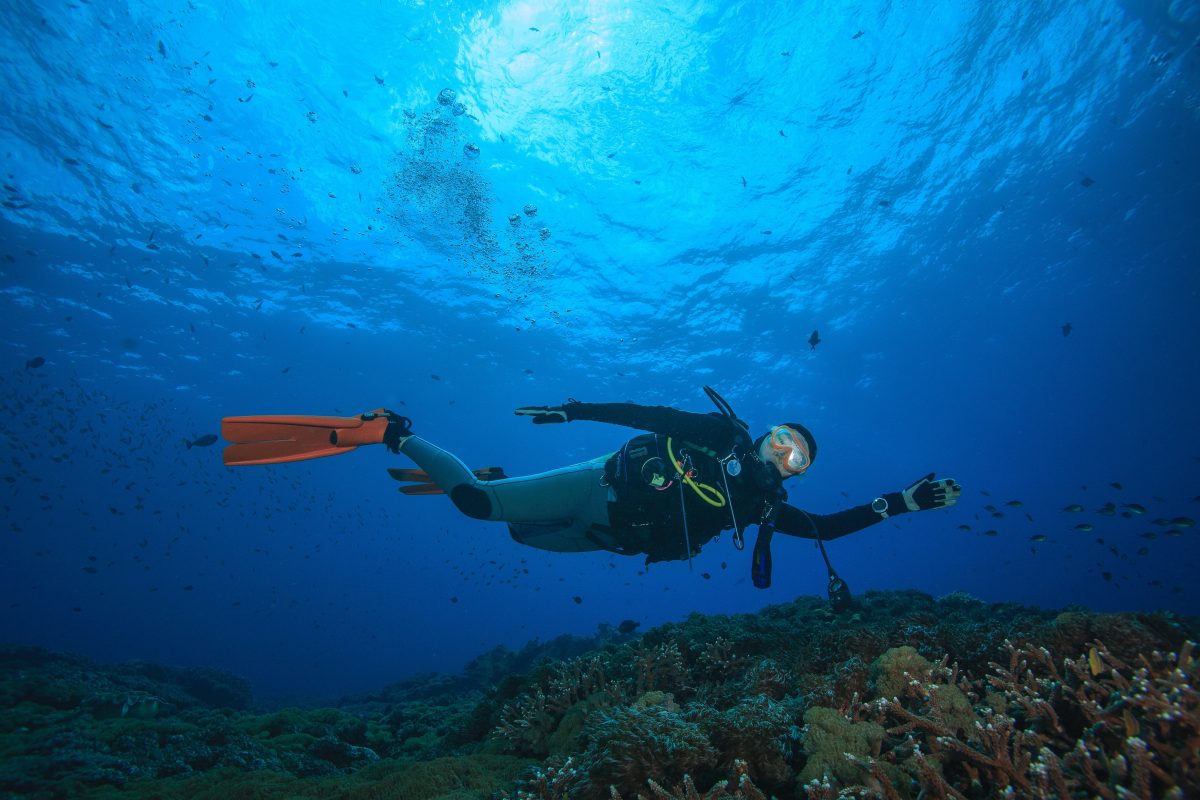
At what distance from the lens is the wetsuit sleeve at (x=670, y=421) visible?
554 cm

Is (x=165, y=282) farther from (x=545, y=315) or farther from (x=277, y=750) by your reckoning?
(x=277, y=750)

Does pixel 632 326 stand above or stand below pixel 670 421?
above

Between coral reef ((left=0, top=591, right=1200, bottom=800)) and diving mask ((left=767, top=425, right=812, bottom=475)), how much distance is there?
1717 millimetres

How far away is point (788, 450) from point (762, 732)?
3134 millimetres

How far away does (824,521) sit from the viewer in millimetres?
6566

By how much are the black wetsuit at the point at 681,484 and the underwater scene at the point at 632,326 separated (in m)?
0.05

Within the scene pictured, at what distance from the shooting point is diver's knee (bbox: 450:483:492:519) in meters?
5.98

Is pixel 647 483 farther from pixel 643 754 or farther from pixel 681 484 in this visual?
pixel 643 754

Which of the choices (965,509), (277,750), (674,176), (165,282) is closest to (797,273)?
(674,176)

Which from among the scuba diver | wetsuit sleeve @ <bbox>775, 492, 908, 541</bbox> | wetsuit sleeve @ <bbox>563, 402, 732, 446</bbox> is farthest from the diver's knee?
wetsuit sleeve @ <bbox>775, 492, 908, 541</bbox>

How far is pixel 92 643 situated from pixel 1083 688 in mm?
110599

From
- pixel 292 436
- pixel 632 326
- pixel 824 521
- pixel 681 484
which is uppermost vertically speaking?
pixel 632 326

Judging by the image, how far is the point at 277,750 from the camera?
248 inches

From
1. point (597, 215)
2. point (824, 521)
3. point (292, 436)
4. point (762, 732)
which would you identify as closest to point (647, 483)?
point (824, 521)
